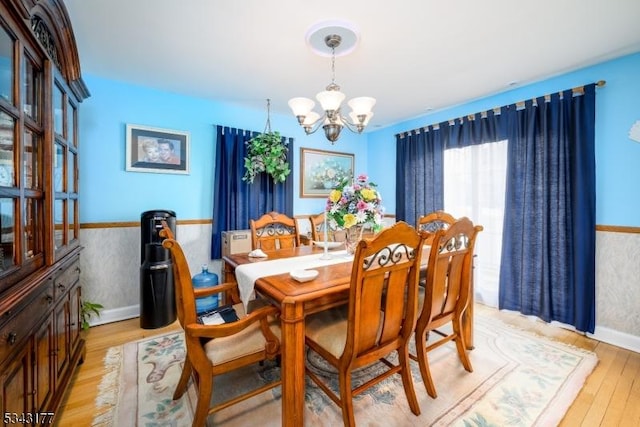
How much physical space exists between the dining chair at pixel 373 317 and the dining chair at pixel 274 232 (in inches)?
42.0

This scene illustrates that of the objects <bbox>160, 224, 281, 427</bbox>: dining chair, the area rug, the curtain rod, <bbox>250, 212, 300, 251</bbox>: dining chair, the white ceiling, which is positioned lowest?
the area rug

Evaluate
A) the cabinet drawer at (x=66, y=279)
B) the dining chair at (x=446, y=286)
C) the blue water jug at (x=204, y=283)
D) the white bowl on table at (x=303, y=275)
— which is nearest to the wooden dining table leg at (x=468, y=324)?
the dining chair at (x=446, y=286)

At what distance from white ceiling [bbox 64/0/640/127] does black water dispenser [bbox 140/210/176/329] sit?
1365mm

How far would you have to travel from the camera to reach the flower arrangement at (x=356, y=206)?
188 cm

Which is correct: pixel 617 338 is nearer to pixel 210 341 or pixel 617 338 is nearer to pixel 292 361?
pixel 292 361

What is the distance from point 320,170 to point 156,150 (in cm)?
209

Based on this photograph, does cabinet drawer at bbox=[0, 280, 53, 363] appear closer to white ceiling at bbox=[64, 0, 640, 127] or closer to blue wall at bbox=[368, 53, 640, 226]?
white ceiling at bbox=[64, 0, 640, 127]

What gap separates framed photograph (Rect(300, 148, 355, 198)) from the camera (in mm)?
3934

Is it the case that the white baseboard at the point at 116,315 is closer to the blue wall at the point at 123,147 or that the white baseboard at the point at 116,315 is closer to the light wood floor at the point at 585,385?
the light wood floor at the point at 585,385

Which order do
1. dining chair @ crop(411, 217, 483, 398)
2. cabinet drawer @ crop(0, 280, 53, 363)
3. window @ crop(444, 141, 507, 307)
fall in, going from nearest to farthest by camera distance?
cabinet drawer @ crop(0, 280, 53, 363) < dining chair @ crop(411, 217, 483, 398) < window @ crop(444, 141, 507, 307)

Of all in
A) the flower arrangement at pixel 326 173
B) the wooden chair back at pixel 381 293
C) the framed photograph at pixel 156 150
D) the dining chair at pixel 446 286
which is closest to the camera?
the wooden chair back at pixel 381 293

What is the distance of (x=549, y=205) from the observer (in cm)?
259

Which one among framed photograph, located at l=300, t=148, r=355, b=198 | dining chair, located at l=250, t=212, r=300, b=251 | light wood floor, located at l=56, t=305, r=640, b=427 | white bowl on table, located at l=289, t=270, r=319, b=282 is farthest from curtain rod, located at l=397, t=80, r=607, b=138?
white bowl on table, located at l=289, t=270, r=319, b=282

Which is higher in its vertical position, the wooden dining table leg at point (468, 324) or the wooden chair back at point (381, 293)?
the wooden chair back at point (381, 293)
